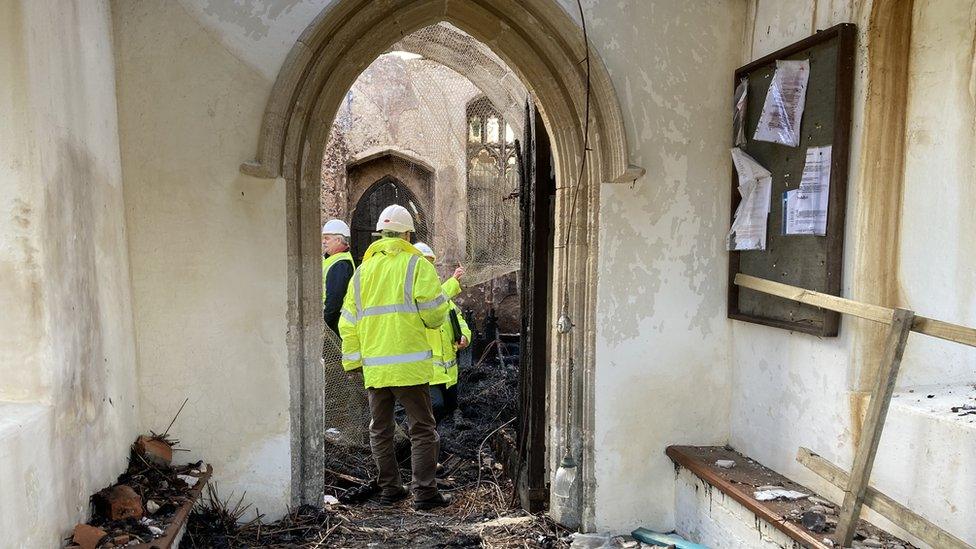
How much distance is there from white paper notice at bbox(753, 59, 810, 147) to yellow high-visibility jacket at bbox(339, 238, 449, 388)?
2.12m

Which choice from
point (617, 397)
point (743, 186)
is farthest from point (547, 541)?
point (743, 186)

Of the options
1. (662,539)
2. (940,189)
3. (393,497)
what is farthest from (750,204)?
(393,497)

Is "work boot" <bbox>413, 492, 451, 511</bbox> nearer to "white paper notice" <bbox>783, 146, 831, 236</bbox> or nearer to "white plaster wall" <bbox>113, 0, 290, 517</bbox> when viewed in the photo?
Answer: "white plaster wall" <bbox>113, 0, 290, 517</bbox>

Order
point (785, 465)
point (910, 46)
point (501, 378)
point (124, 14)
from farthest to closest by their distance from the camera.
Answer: point (501, 378)
point (785, 465)
point (124, 14)
point (910, 46)

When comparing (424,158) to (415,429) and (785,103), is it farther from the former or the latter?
(785,103)

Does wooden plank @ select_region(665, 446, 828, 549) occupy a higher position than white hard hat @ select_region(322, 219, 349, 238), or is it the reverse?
white hard hat @ select_region(322, 219, 349, 238)

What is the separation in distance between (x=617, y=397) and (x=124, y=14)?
123 inches

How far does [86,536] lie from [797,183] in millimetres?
3231

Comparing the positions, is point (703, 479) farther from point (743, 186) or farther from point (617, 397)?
point (743, 186)

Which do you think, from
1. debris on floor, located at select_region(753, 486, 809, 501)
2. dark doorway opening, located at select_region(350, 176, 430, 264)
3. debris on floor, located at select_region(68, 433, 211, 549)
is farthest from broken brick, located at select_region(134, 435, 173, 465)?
dark doorway opening, located at select_region(350, 176, 430, 264)

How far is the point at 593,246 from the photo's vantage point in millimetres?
3531

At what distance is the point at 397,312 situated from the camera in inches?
161

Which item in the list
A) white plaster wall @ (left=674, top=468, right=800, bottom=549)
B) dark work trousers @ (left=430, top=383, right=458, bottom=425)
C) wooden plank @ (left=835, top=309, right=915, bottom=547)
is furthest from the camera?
dark work trousers @ (left=430, top=383, right=458, bottom=425)

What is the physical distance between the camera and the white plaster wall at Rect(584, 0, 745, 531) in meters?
3.47
